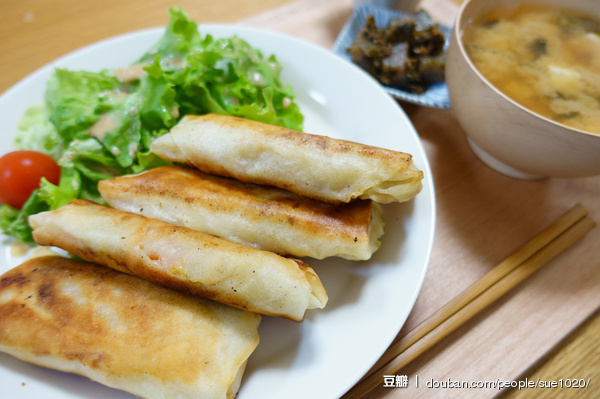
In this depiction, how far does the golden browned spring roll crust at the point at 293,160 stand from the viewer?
1.37m

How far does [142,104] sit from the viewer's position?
74.5 inches

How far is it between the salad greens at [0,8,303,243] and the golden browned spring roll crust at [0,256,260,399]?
514 millimetres

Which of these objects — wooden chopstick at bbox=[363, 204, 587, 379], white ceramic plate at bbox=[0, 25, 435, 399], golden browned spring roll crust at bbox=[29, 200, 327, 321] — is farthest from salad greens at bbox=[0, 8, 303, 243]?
wooden chopstick at bbox=[363, 204, 587, 379]

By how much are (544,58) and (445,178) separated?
0.63 metres

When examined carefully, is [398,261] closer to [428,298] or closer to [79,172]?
[428,298]

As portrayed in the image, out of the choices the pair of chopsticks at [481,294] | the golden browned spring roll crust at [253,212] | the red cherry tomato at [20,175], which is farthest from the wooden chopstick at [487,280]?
the red cherry tomato at [20,175]

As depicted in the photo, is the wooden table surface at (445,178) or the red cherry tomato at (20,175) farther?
the red cherry tomato at (20,175)

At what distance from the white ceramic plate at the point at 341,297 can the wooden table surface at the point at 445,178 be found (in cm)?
20

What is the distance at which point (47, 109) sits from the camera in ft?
6.43

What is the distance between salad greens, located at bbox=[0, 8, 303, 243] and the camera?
6.02 ft

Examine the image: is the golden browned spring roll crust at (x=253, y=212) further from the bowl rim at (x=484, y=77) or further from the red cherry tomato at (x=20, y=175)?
the bowl rim at (x=484, y=77)

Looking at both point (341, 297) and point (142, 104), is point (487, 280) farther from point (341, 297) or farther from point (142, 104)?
point (142, 104)

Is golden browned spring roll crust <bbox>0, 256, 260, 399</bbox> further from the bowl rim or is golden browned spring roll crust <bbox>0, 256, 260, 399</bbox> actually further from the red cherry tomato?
the bowl rim

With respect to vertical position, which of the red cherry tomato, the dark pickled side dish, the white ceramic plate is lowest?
the white ceramic plate
